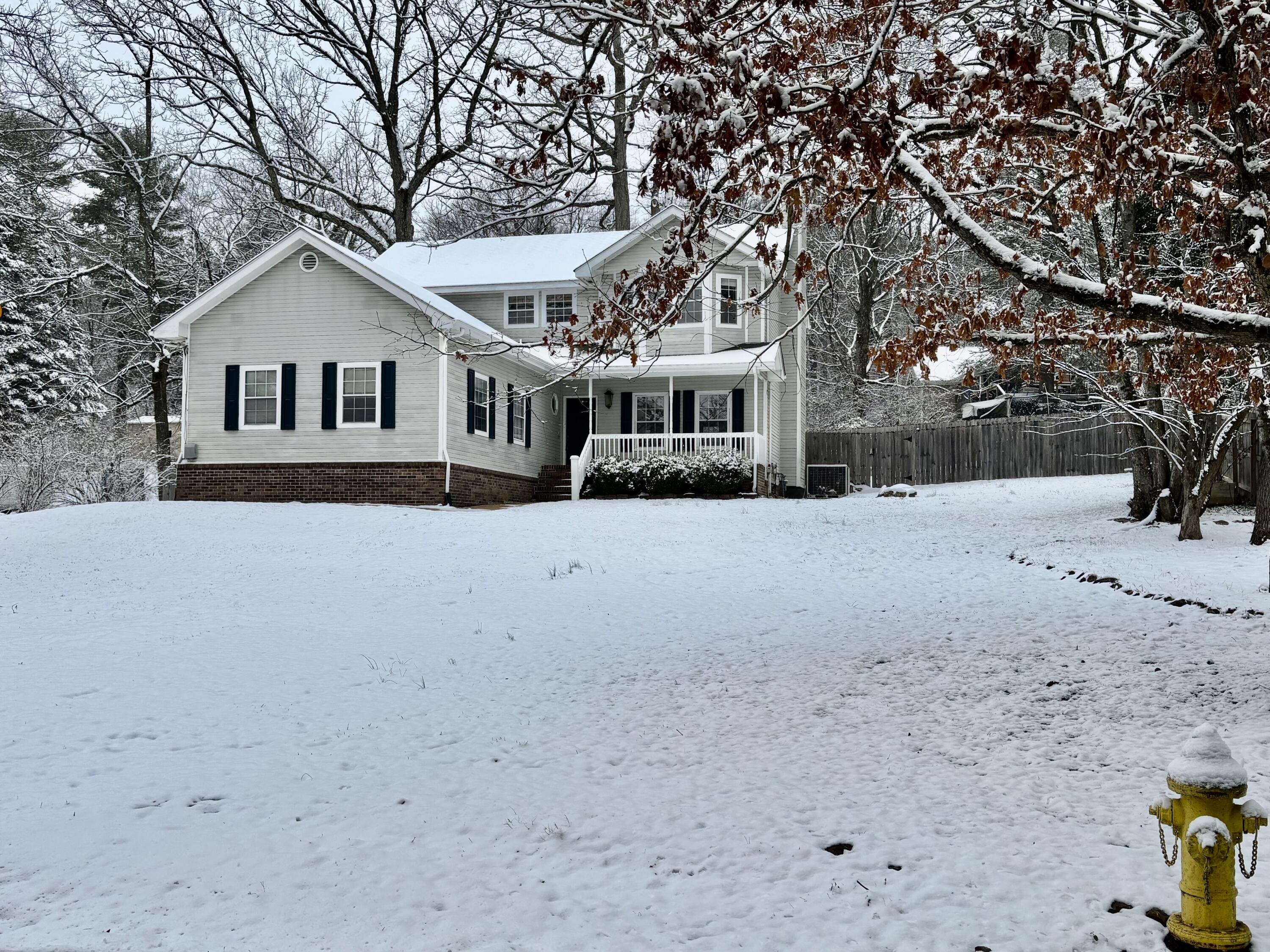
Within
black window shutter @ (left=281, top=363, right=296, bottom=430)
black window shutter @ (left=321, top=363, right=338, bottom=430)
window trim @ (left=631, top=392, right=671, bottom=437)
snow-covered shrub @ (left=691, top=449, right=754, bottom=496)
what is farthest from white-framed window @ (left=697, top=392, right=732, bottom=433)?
black window shutter @ (left=281, top=363, right=296, bottom=430)

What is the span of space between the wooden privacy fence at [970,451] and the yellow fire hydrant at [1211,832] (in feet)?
70.5

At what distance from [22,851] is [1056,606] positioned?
24.2ft

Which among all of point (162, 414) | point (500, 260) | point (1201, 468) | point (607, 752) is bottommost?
point (607, 752)

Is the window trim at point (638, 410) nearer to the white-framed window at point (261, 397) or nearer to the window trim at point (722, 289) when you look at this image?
the window trim at point (722, 289)

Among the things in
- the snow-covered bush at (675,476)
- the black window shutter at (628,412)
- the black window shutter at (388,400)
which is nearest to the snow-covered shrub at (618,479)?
the snow-covered bush at (675,476)

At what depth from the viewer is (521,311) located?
22.6 metres

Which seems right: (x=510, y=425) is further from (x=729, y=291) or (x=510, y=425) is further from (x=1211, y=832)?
(x=1211, y=832)

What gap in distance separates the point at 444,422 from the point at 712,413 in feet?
22.7

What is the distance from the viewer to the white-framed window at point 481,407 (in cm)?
1916

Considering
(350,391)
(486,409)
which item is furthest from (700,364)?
(350,391)

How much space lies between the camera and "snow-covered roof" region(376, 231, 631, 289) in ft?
73.0

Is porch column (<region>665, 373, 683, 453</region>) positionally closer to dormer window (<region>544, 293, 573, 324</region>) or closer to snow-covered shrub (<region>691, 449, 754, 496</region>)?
snow-covered shrub (<region>691, 449, 754, 496</region>)

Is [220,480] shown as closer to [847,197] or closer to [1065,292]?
[847,197]

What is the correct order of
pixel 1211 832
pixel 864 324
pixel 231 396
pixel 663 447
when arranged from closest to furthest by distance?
pixel 1211 832 → pixel 231 396 → pixel 663 447 → pixel 864 324
